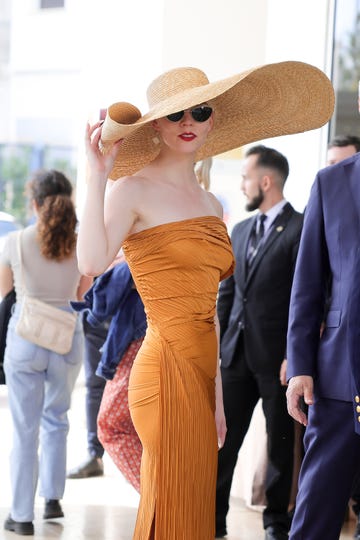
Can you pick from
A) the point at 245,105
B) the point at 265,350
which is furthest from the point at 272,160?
the point at 245,105

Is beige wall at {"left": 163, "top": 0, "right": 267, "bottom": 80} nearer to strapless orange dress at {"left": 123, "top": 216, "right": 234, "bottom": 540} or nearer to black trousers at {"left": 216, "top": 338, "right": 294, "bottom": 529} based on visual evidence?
black trousers at {"left": 216, "top": 338, "right": 294, "bottom": 529}

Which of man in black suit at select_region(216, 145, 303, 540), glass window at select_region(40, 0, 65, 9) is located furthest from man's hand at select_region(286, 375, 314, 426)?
glass window at select_region(40, 0, 65, 9)

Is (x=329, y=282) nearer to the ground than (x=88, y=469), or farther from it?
farther from it

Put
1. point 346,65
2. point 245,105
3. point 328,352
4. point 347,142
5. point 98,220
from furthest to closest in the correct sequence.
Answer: point 346,65
point 347,142
point 245,105
point 328,352
point 98,220

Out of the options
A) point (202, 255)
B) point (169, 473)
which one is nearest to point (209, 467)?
point (169, 473)

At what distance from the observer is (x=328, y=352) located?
9.95ft

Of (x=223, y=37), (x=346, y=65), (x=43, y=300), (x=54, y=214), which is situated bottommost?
(x=43, y=300)

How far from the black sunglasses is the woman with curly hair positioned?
202 centimetres

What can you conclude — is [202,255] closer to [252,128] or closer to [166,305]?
[166,305]

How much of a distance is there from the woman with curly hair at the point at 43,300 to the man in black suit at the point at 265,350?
2.56 ft

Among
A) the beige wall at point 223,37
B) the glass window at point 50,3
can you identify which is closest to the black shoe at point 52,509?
the beige wall at point 223,37

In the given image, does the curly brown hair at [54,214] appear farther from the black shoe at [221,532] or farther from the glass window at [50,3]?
the glass window at [50,3]

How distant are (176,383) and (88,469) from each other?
357 centimetres

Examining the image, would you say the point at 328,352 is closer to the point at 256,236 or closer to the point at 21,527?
the point at 256,236
